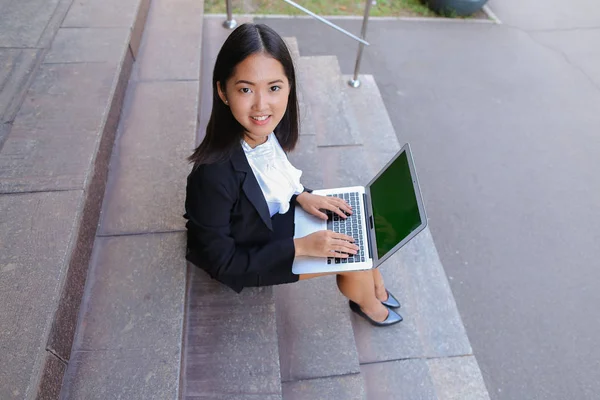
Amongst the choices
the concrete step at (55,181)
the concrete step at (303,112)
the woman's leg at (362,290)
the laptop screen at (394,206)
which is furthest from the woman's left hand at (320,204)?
the concrete step at (303,112)

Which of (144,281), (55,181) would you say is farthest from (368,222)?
(55,181)

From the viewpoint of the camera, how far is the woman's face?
1210 mm

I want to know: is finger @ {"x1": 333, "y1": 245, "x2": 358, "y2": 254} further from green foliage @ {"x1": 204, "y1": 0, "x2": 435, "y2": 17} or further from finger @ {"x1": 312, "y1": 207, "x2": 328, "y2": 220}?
green foliage @ {"x1": 204, "y1": 0, "x2": 435, "y2": 17}

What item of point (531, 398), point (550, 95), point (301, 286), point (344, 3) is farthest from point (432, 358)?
point (344, 3)

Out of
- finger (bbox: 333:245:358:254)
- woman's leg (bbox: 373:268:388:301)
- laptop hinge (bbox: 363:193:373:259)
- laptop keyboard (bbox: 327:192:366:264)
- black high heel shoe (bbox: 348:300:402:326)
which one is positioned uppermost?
finger (bbox: 333:245:358:254)

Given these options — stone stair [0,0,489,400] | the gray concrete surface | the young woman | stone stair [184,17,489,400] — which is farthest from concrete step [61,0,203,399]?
the gray concrete surface

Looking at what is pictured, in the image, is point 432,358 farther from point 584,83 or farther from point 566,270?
point 584,83

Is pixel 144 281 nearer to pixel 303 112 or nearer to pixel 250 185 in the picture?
pixel 250 185

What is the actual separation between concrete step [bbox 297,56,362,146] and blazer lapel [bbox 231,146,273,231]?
1.43m

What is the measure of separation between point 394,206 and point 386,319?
74cm

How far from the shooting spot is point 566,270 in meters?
2.54

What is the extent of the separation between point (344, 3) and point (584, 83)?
2498 mm

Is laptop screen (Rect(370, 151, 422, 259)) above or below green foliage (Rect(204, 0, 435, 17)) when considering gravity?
above

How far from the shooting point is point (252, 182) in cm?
140
